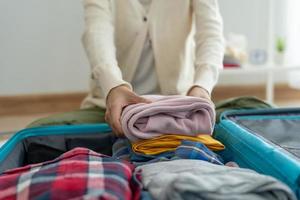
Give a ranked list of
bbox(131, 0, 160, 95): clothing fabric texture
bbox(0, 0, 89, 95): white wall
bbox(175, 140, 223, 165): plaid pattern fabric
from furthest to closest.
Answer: bbox(0, 0, 89, 95): white wall
bbox(131, 0, 160, 95): clothing fabric texture
bbox(175, 140, 223, 165): plaid pattern fabric

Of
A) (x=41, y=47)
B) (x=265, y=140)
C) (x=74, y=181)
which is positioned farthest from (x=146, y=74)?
(x=41, y=47)

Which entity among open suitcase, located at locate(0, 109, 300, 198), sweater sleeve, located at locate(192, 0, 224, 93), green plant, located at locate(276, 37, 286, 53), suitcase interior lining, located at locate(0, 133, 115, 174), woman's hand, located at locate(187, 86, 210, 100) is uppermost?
sweater sleeve, located at locate(192, 0, 224, 93)

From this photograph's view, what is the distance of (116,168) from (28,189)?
95mm

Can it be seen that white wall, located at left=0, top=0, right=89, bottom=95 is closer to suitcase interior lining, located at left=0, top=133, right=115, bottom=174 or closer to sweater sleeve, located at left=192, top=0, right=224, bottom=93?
sweater sleeve, located at left=192, top=0, right=224, bottom=93

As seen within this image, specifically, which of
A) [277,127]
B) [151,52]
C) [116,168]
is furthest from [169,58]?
[116,168]

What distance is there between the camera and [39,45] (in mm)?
1964

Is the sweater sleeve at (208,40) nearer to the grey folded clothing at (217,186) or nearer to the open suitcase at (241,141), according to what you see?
the open suitcase at (241,141)

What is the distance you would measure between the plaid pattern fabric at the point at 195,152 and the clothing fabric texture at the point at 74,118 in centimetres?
29

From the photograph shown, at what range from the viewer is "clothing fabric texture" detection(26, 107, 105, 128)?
773 mm

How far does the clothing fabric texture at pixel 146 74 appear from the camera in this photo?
101cm

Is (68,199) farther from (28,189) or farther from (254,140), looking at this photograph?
(254,140)

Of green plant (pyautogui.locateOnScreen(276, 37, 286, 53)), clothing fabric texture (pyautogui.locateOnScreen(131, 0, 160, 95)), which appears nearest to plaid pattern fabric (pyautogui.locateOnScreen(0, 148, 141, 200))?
clothing fabric texture (pyautogui.locateOnScreen(131, 0, 160, 95))

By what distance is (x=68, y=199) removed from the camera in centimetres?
42

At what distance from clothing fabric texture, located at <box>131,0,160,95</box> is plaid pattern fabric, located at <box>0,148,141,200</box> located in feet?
1.72
